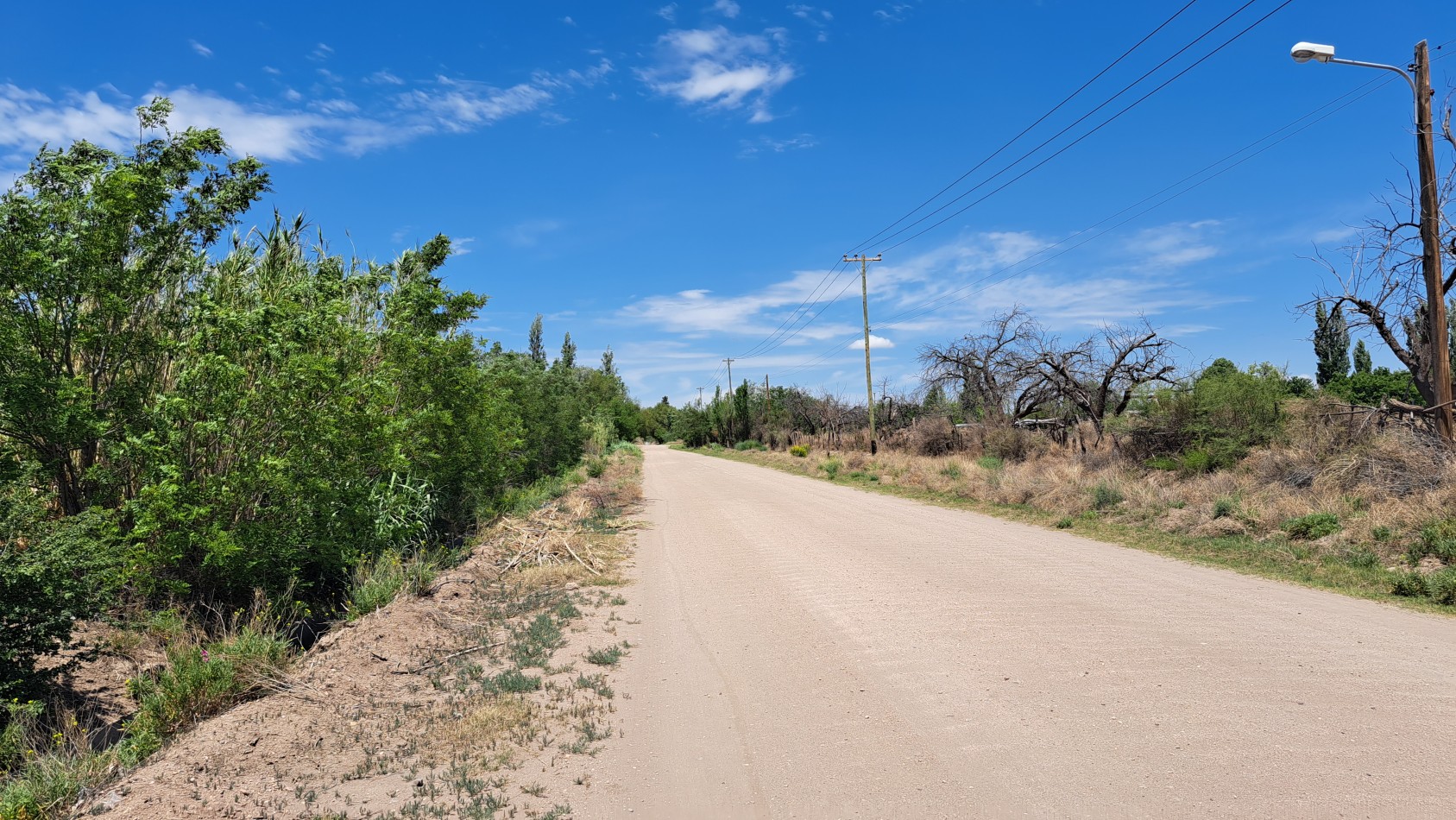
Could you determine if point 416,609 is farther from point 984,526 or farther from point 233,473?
point 984,526

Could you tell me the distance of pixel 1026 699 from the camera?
17.0 ft

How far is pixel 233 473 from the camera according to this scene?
8023 mm

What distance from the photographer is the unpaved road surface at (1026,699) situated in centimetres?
390

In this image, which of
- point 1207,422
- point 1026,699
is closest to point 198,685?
point 1026,699

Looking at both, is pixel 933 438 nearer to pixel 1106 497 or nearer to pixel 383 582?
pixel 1106 497

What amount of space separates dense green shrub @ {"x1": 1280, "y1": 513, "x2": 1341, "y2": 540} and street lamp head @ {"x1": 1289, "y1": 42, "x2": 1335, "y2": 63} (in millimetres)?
6451

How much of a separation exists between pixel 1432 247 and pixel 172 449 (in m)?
17.7

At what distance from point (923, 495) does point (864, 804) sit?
17.6 m

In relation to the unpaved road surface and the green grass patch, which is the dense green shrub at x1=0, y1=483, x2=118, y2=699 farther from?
the unpaved road surface

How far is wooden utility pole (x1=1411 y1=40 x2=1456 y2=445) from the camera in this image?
11453 mm

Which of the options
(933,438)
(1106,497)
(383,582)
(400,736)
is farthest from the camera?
(933,438)

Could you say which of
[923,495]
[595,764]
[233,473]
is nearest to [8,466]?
[233,473]

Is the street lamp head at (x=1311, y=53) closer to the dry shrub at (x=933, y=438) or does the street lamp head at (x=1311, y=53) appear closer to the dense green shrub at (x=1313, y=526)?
the dense green shrub at (x=1313, y=526)

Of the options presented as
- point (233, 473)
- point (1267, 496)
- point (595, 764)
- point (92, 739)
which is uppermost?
point (233, 473)
